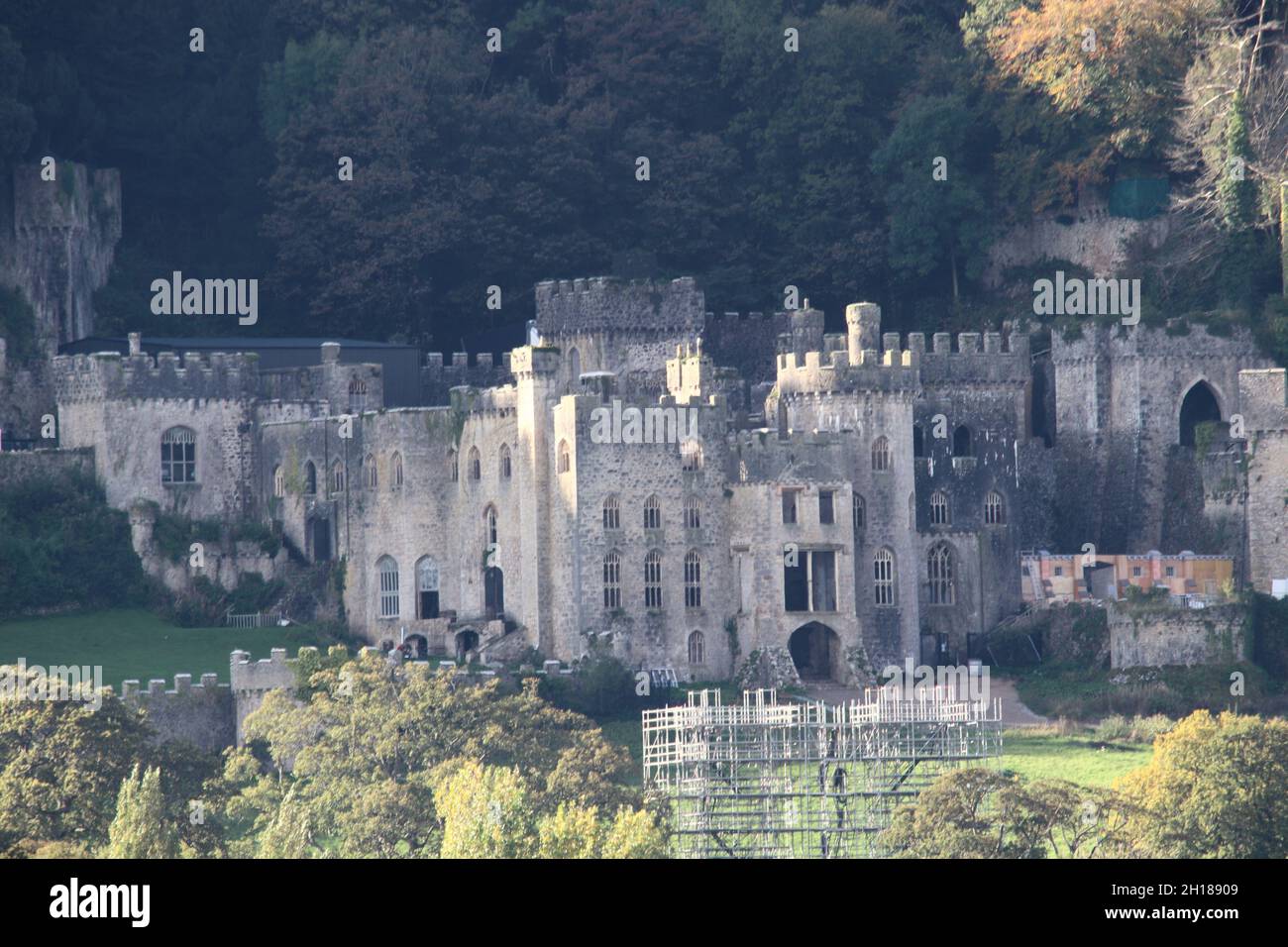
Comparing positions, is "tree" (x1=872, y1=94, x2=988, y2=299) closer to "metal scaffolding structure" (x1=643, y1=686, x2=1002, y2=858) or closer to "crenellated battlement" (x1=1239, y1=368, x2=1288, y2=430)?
"crenellated battlement" (x1=1239, y1=368, x2=1288, y2=430)

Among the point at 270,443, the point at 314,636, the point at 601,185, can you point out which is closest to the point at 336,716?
the point at 314,636

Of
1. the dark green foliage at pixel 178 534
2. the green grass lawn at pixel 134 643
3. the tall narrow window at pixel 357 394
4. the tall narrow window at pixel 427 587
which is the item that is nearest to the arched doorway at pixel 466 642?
the tall narrow window at pixel 427 587

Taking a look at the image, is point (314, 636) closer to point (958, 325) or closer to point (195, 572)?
point (195, 572)

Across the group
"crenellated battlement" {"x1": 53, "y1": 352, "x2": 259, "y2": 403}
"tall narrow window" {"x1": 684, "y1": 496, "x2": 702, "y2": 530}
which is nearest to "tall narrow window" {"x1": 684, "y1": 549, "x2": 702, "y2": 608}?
"tall narrow window" {"x1": 684, "y1": 496, "x2": 702, "y2": 530}

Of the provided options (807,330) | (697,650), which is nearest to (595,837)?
(697,650)

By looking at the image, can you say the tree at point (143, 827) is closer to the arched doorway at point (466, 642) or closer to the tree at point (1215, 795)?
the tree at point (1215, 795)
